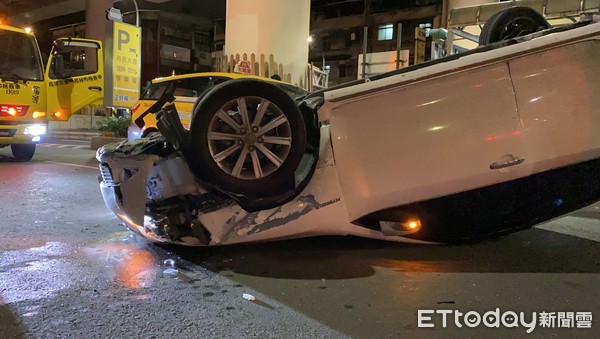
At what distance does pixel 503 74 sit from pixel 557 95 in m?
0.38

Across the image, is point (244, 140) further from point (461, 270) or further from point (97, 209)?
point (97, 209)

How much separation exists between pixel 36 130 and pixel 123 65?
4.34 m

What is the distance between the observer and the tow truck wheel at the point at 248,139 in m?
3.27

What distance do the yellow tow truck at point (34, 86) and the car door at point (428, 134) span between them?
7.72 m

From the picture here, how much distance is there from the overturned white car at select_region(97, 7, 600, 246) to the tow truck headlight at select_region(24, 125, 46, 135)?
7327 mm

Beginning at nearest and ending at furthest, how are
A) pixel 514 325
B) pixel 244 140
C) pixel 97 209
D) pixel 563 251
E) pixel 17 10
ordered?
pixel 514 325 < pixel 244 140 < pixel 563 251 < pixel 97 209 < pixel 17 10

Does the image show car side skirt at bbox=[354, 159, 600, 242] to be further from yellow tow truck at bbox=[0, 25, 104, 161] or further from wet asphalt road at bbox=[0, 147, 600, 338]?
yellow tow truck at bbox=[0, 25, 104, 161]

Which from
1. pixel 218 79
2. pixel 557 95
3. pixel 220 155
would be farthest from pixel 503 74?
pixel 218 79

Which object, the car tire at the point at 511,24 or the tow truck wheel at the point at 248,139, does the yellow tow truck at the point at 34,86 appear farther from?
the car tire at the point at 511,24

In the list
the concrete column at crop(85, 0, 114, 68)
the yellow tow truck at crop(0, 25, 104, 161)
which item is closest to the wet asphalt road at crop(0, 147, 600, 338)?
the yellow tow truck at crop(0, 25, 104, 161)

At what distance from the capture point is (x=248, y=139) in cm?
339

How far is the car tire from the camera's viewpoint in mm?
4551

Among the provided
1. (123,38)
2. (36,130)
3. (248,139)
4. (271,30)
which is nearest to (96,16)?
(123,38)

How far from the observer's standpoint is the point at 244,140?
338 centimetres
